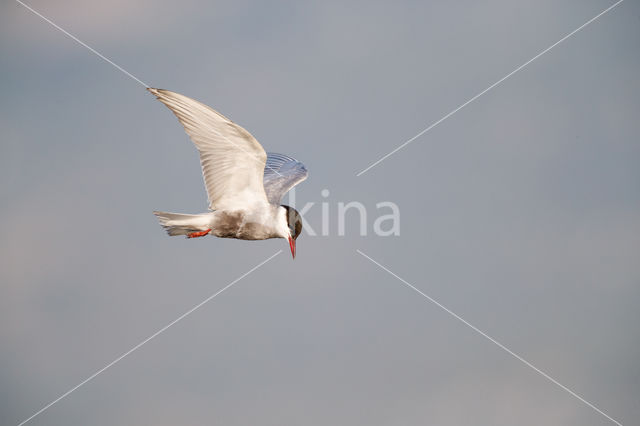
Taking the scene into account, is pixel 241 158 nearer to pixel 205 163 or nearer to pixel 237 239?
pixel 205 163

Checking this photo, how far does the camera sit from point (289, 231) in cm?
1069

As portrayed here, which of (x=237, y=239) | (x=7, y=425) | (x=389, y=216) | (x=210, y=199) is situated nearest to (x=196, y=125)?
(x=210, y=199)

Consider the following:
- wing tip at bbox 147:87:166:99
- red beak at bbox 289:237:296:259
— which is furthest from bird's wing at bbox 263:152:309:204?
wing tip at bbox 147:87:166:99

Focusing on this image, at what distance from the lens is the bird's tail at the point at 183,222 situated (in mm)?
10086

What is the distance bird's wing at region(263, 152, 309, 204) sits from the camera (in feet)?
39.1

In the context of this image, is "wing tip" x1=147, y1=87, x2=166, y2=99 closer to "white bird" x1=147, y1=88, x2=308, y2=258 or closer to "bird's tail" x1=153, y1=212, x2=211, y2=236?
"white bird" x1=147, y1=88, x2=308, y2=258

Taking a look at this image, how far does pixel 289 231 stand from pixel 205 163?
1755 millimetres

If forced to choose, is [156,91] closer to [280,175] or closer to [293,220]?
[293,220]

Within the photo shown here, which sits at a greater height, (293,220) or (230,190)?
(230,190)

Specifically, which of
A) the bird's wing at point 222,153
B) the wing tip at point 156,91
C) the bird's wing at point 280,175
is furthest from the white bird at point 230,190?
the bird's wing at point 280,175

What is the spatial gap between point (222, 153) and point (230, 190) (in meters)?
0.75

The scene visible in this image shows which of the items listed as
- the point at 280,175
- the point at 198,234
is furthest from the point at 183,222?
the point at 280,175

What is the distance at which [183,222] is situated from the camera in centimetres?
1025

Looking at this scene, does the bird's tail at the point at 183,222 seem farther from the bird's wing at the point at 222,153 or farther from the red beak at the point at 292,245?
the red beak at the point at 292,245
